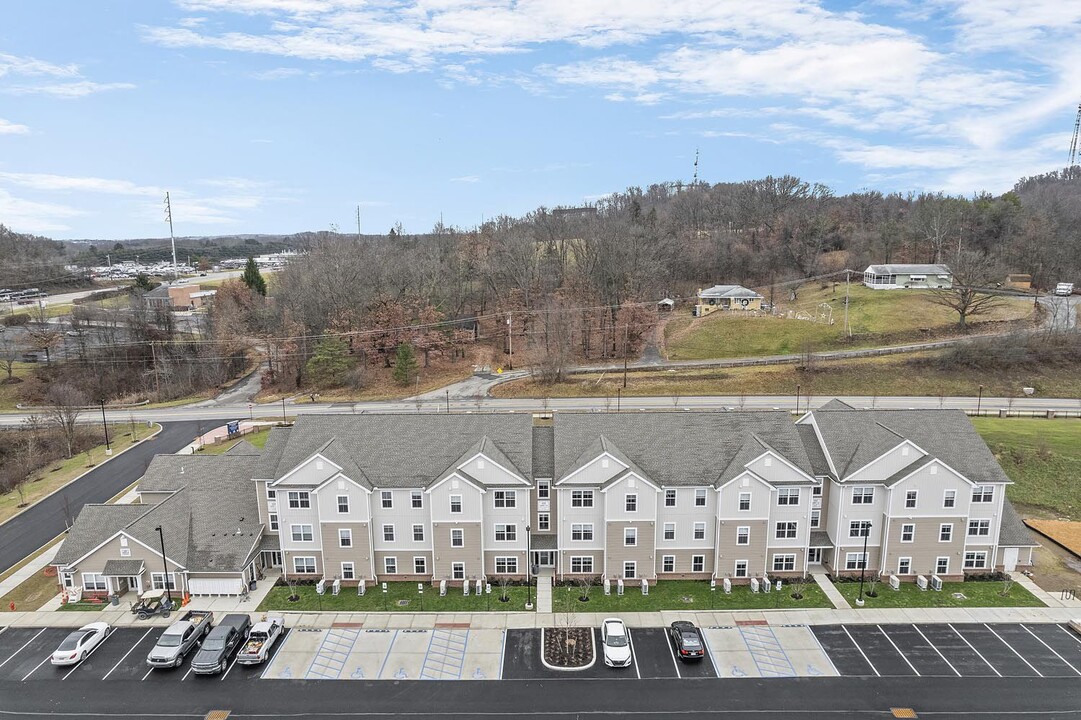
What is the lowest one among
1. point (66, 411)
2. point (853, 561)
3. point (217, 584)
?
point (217, 584)

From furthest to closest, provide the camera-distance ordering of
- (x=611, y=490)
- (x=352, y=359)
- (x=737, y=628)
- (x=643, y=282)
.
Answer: (x=643, y=282) → (x=352, y=359) → (x=611, y=490) → (x=737, y=628)

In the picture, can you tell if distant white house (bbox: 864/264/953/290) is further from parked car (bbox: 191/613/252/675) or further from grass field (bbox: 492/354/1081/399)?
parked car (bbox: 191/613/252/675)

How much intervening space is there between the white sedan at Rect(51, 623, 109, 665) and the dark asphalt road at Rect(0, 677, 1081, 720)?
1.34 metres

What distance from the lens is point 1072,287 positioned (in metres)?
96.7

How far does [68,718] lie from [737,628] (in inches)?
1235

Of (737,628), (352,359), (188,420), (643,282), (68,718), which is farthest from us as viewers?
(643,282)

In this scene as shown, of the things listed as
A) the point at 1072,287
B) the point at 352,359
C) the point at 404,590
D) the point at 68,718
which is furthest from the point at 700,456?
the point at 1072,287

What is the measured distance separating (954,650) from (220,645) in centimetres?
3617

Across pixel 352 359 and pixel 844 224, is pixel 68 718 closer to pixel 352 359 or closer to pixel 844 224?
pixel 352 359

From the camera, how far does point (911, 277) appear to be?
4102 inches

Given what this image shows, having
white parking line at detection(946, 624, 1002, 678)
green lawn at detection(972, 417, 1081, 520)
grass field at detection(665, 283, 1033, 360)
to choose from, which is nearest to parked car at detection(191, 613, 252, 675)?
white parking line at detection(946, 624, 1002, 678)

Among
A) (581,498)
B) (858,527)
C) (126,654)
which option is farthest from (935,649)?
(126,654)

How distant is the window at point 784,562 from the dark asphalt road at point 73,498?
158 ft

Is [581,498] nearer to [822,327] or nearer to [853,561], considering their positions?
[853,561]
